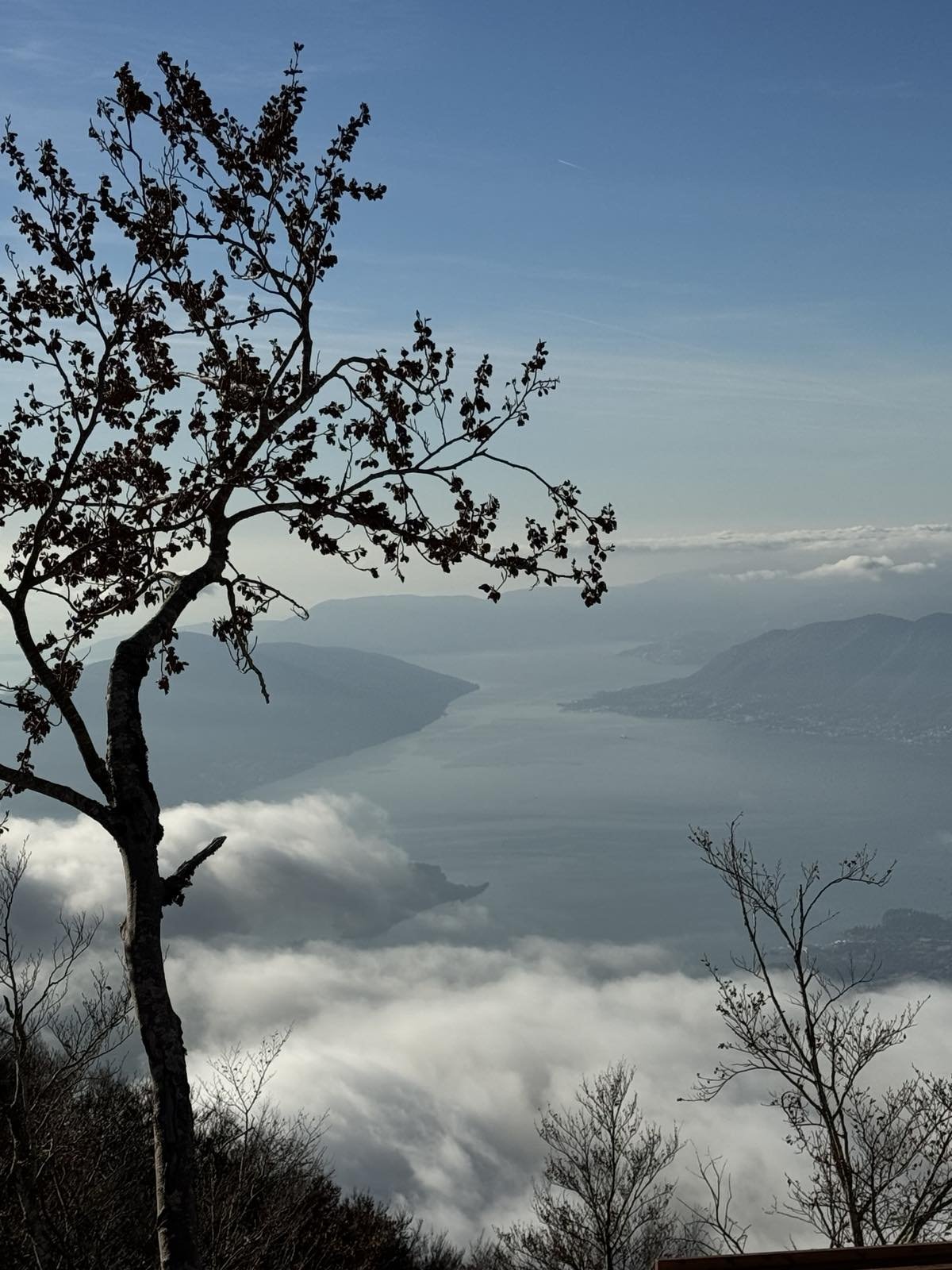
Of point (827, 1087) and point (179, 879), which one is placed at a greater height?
point (179, 879)

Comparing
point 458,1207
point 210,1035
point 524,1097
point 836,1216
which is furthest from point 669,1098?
point 836,1216

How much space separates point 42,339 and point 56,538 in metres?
1.01

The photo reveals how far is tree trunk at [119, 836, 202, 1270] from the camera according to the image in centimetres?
446

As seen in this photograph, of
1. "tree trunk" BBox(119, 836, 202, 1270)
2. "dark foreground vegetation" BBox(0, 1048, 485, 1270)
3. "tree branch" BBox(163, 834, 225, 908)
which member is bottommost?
"dark foreground vegetation" BBox(0, 1048, 485, 1270)

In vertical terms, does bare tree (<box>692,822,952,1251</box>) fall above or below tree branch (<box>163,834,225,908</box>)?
below

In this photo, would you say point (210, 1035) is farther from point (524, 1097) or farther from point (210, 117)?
point (210, 117)

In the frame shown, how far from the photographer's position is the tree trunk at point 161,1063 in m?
4.46

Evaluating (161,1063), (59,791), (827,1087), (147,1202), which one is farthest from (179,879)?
(147,1202)

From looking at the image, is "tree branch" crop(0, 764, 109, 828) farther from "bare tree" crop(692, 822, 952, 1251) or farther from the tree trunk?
"bare tree" crop(692, 822, 952, 1251)

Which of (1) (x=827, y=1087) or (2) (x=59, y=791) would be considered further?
(1) (x=827, y=1087)

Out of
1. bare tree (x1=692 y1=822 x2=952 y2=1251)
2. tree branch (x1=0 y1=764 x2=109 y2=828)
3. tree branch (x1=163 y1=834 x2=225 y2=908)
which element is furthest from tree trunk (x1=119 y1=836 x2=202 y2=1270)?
bare tree (x1=692 y1=822 x2=952 y2=1251)

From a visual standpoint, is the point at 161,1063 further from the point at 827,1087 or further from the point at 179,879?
the point at 827,1087

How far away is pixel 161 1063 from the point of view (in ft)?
15.2

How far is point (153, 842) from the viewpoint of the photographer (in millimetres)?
5012
